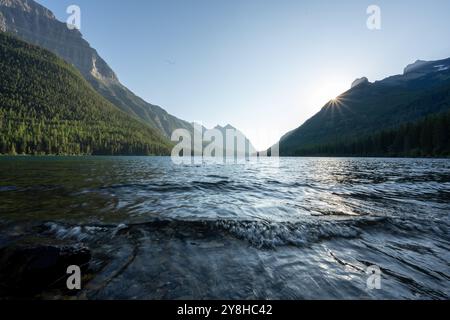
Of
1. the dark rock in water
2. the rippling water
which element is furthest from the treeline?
the dark rock in water

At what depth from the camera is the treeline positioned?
94.7 m

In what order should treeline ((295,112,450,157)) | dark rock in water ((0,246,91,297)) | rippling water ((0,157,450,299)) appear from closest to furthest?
dark rock in water ((0,246,91,297)), rippling water ((0,157,450,299)), treeline ((295,112,450,157))

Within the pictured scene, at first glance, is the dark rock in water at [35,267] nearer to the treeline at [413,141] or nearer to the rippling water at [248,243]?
the rippling water at [248,243]

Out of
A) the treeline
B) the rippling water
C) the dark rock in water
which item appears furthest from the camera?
the treeline

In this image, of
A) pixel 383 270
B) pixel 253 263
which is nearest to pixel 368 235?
pixel 383 270

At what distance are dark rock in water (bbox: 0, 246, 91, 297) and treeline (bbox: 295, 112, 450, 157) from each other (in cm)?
13196

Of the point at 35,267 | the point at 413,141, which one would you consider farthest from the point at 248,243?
the point at 413,141

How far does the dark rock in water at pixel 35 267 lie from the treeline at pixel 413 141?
132 m

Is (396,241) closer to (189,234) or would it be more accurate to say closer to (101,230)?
(189,234)

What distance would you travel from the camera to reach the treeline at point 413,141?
94688 mm

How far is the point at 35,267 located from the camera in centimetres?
590

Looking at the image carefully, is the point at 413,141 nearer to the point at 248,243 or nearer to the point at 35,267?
the point at 248,243

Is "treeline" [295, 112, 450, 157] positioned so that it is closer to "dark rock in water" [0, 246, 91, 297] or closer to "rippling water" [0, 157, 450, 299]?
"rippling water" [0, 157, 450, 299]
